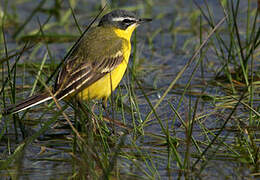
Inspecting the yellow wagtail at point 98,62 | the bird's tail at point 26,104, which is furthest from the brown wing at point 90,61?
the bird's tail at point 26,104

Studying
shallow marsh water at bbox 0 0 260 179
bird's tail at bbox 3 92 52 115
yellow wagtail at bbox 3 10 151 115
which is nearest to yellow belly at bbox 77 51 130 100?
yellow wagtail at bbox 3 10 151 115

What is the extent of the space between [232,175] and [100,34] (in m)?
2.92

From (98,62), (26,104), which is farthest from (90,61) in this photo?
(26,104)

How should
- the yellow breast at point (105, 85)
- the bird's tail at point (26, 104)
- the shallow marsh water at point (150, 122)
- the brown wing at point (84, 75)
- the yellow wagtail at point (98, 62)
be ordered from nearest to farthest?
the shallow marsh water at point (150, 122)
the bird's tail at point (26, 104)
the brown wing at point (84, 75)
the yellow wagtail at point (98, 62)
the yellow breast at point (105, 85)

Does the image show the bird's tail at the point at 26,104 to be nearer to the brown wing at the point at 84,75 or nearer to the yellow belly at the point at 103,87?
the brown wing at the point at 84,75

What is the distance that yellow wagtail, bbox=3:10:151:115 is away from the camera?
5836 mm

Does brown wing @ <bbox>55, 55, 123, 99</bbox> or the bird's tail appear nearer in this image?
the bird's tail

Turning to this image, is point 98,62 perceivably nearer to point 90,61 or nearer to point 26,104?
point 90,61

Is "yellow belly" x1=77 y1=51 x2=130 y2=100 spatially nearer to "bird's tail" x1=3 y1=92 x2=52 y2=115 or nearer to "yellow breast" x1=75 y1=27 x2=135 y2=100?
"yellow breast" x1=75 y1=27 x2=135 y2=100

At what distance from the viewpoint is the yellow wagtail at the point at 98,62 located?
19.1 feet

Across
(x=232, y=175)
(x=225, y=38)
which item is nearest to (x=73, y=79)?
(x=232, y=175)

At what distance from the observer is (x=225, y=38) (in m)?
9.01

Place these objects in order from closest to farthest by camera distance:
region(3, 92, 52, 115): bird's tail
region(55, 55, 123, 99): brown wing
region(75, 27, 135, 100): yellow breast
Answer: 1. region(3, 92, 52, 115): bird's tail
2. region(55, 55, 123, 99): brown wing
3. region(75, 27, 135, 100): yellow breast

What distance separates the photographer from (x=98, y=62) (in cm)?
634
